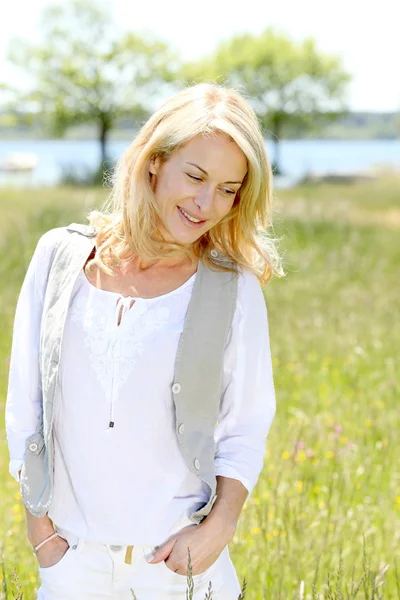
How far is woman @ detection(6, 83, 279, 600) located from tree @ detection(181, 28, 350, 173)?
2078 inches

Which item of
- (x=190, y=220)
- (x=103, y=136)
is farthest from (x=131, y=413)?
(x=103, y=136)

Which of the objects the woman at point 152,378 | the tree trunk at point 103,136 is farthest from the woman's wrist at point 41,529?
the tree trunk at point 103,136

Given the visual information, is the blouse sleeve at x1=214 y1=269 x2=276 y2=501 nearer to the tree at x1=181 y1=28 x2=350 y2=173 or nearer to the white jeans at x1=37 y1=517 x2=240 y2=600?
the white jeans at x1=37 y1=517 x2=240 y2=600

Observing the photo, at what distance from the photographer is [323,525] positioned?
3.69 m

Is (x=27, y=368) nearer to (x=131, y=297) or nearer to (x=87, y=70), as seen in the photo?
(x=131, y=297)

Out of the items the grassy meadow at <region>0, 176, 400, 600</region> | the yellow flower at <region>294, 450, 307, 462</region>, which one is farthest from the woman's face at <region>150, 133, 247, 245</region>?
the yellow flower at <region>294, 450, 307, 462</region>

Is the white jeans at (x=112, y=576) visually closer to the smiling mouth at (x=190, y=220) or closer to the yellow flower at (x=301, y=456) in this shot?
the smiling mouth at (x=190, y=220)

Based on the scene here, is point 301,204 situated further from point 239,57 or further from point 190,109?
point 239,57

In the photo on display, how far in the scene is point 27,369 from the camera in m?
2.21

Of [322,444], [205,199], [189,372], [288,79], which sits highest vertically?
[205,199]

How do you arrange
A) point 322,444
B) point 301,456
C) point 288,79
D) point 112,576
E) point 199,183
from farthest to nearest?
point 288,79, point 322,444, point 301,456, point 199,183, point 112,576

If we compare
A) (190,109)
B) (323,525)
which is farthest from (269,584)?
(190,109)

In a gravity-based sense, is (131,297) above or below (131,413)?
above

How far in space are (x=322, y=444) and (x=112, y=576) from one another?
Answer: 2744mm
